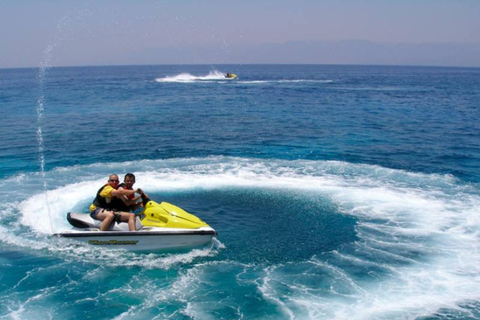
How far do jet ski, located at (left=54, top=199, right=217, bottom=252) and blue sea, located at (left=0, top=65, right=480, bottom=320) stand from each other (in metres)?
0.30

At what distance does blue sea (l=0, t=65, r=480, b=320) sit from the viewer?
11070mm

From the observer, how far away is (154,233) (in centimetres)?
1301

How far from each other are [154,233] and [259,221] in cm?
428

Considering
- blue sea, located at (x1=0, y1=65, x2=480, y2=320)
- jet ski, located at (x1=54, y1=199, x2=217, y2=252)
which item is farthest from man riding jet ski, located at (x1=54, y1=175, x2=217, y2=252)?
blue sea, located at (x1=0, y1=65, x2=480, y2=320)

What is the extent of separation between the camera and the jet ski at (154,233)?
1306 centimetres

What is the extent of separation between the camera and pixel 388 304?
10914 millimetres

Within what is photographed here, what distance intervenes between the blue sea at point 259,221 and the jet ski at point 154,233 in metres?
0.30

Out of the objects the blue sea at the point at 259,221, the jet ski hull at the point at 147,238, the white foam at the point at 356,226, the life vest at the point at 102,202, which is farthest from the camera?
the life vest at the point at 102,202

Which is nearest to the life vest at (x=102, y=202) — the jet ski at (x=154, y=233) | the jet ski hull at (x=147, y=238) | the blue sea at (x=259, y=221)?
the jet ski at (x=154, y=233)

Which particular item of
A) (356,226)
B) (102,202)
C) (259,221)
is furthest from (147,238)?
(356,226)

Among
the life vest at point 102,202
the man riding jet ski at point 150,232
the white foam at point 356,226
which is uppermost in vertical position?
the life vest at point 102,202

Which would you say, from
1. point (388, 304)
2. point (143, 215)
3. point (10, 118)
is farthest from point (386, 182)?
point (10, 118)

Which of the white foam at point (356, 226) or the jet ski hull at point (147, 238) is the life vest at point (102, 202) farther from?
the white foam at point (356, 226)

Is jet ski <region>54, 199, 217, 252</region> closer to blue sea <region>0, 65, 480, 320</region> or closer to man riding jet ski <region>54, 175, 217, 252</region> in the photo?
man riding jet ski <region>54, 175, 217, 252</region>
